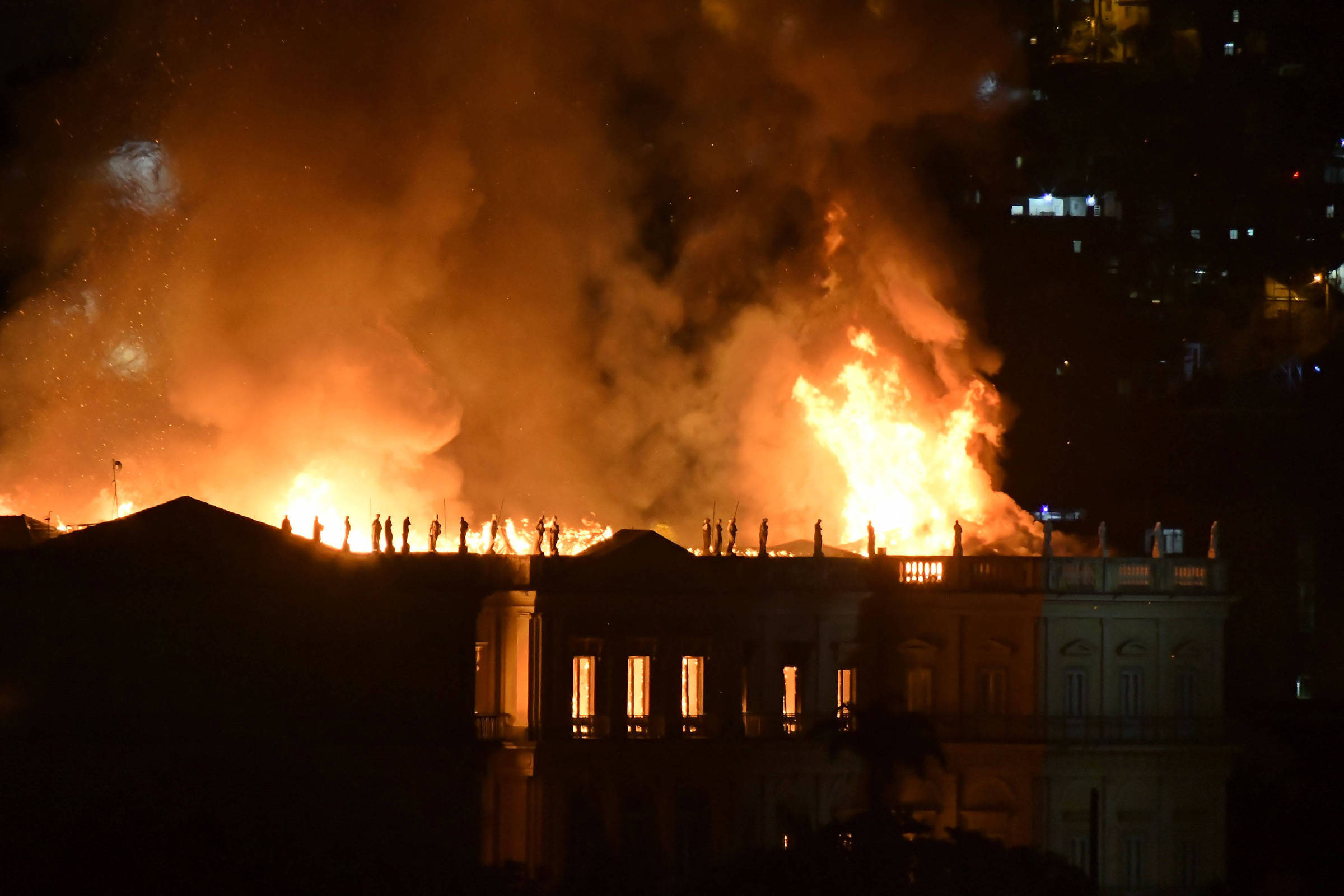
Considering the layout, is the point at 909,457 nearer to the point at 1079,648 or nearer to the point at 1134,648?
the point at 1079,648

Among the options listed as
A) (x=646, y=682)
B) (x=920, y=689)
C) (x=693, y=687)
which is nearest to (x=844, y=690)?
(x=920, y=689)

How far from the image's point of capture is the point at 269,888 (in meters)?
43.7

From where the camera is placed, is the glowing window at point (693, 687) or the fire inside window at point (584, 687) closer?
the fire inside window at point (584, 687)

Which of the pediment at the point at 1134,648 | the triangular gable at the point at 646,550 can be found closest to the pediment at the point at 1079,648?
the pediment at the point at 1134,648

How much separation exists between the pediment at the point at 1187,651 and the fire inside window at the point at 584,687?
43.3 feet

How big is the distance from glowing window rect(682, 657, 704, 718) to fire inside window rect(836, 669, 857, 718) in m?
3.09

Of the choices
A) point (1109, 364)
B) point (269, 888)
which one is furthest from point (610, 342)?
point (269, 888)

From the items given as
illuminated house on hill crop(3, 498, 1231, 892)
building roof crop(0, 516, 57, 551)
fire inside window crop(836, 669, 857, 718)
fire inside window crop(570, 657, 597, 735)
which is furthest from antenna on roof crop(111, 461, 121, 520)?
fire inside window crop(836, 669, 857, 718)

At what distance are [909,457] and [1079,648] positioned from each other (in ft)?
31.3

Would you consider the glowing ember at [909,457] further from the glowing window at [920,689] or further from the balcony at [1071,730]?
the balcony at [1071,730]

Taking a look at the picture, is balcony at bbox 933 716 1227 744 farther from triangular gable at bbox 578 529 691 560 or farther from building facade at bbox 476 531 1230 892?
triangular gable at bbox 578 529 691 560

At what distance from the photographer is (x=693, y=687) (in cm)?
5341

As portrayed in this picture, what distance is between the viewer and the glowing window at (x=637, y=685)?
53.1 metres

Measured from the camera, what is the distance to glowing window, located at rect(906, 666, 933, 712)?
5456 centimetres
